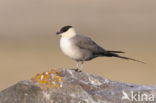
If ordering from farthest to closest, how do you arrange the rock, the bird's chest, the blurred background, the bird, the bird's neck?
the blurred background
the bird's neck
the bird
the bird's chest
the rock

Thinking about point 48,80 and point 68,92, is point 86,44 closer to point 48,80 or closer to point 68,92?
point 48,80

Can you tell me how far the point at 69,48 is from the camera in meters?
10.6

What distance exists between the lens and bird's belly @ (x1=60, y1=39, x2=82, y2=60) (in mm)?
10547

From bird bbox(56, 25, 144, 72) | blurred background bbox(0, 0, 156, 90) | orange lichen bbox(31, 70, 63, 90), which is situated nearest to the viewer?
orange lichen bbox(31, 70, 63, 90)

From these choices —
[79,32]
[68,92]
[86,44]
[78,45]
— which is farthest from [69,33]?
[79,32]

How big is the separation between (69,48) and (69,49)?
0.02 m

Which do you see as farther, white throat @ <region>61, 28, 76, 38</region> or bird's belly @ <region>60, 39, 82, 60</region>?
white throat @ <region>61, 28, 76, 38</region>

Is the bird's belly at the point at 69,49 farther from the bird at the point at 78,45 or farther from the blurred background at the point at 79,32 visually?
the blurred background at the point at 79,32

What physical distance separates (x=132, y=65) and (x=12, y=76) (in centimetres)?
543

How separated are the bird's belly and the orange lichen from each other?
49.4 inches

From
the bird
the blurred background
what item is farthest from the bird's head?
the blurred background

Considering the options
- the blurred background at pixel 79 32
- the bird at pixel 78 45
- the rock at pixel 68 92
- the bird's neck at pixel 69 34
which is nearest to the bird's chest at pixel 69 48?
the bird at pixel 78 45

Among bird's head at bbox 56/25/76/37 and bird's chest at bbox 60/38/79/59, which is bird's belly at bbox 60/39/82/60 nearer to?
bird's chest at bbox 60/38/79/59

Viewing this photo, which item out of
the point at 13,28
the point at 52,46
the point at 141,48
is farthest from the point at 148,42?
the point at 13,28
